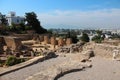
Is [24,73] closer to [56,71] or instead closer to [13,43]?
[56,71]

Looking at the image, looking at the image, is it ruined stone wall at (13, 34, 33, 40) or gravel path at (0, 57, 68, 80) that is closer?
gravel path at (0, 57, 68, 80)

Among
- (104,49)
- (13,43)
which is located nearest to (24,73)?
(104,49)

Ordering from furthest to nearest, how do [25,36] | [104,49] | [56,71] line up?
[25,36] → [104,49] → [56,71]

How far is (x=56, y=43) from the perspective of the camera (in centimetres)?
3700

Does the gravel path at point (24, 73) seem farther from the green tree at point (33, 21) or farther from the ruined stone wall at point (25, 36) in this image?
the green tree at point (33, 21)

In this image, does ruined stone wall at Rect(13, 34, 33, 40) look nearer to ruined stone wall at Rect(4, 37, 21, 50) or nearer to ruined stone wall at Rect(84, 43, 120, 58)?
ruined stone wall at Rect(4, 37, 21, 50)

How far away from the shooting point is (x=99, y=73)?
38.6ft

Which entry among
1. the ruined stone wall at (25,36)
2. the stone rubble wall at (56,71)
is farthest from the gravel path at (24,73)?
the ruined stone wall at (25,36)

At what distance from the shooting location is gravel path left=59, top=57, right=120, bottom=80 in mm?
10859

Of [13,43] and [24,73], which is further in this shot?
[13,43]

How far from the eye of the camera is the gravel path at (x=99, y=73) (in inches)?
428

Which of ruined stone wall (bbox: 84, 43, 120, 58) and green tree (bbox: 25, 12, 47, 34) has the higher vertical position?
green tree (bbox: 25, 12, 47, 34)

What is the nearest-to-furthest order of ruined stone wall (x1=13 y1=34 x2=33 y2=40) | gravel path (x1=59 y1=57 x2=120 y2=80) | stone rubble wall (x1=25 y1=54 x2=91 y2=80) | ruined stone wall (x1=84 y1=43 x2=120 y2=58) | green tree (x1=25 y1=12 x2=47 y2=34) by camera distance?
stone rubble wall (x1=25 y1=54 x2=91 y2=80), gravel path (x1=59 y1=57 x2=120 y2=80), ruined stone wall (x1=84 y1=43 x2=120 y2=58), ruined stone wall (x1=13 y1=34 x2=33 y2=40), green tree (x1=25 y1=12 x2=47 y2=34)

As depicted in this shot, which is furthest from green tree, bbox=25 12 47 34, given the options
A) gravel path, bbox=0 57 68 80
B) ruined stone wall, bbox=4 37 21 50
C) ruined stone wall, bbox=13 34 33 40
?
gravel path, bbox=0 57 68 80
